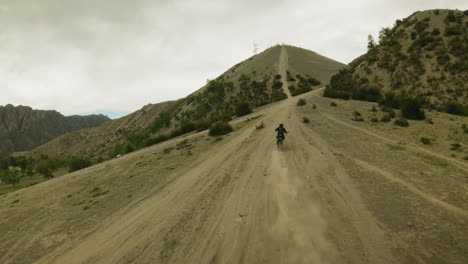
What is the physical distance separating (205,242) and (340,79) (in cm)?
5003

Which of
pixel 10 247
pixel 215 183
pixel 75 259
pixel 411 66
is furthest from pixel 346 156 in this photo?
pixel 411 66

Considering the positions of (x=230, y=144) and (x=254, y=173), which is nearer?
(x=254, y=173)

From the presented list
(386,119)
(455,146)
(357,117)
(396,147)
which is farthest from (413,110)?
(396,147)

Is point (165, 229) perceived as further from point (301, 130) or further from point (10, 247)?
point (301, 130)

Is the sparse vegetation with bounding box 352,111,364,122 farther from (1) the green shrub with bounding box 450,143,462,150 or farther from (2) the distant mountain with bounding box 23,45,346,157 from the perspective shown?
(2) the distant mountain with bounding box 23,45,346,157

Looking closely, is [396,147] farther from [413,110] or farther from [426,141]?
[413,110]

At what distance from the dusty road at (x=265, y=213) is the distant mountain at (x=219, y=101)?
1854cm

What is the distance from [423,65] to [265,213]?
1527 inches

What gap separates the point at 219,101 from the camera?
57188 millimetres

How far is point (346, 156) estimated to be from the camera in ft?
36.1

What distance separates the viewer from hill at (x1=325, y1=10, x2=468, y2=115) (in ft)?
86.5

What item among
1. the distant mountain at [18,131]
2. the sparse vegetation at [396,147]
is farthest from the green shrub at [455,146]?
the distant mountain at [18,131]

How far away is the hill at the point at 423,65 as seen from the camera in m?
26.4

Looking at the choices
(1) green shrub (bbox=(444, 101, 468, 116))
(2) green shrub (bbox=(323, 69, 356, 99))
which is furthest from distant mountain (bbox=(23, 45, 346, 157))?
(1) green shrub (bbox=(444, 101, 468, 116))
